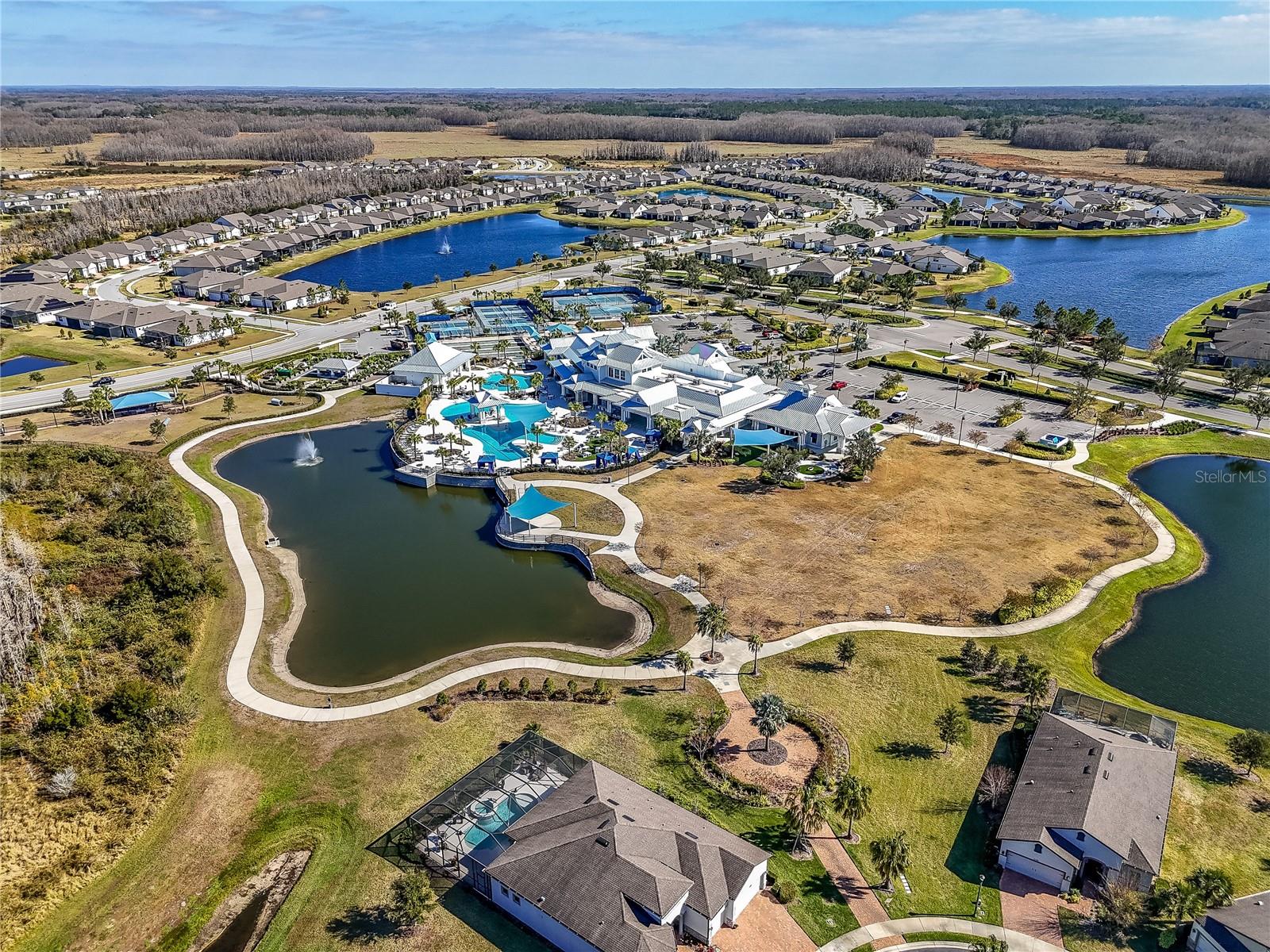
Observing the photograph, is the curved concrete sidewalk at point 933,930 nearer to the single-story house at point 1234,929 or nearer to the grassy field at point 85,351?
the single-story house at point 1234,929

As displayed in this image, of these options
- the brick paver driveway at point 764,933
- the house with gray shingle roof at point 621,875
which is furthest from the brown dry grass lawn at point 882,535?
the brick paver driveway at point 764,933

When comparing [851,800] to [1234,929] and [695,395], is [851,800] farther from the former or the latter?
[695,395]

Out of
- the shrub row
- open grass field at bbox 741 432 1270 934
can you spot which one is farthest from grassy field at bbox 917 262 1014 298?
open grass field at bbox 741 432 1270 934

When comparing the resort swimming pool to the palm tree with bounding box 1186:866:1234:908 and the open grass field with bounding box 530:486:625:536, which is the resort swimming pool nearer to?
the open grass field with bounding box 530:486:625:536

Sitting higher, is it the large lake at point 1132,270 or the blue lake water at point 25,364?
the large lake at point 1132,270

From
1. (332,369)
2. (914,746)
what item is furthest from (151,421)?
(914,746)

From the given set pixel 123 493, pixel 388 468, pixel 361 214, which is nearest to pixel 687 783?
pixel 388 468
